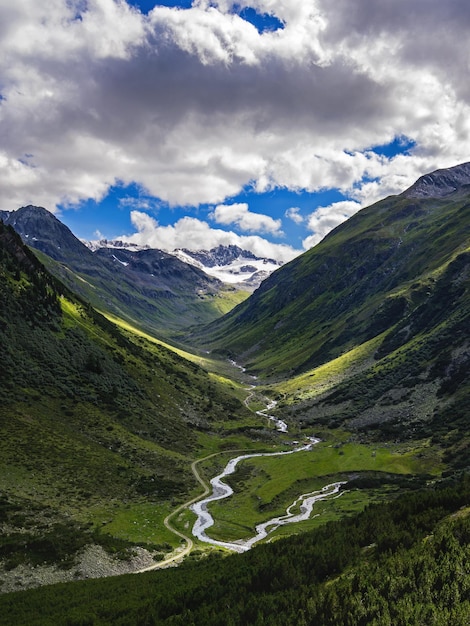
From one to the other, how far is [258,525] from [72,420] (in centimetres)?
4676

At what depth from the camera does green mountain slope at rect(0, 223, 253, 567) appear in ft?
210

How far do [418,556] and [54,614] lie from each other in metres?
28.2

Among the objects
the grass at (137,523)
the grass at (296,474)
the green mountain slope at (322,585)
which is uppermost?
the green mountain slope at (322,585)

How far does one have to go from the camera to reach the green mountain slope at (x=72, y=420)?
2515 inches

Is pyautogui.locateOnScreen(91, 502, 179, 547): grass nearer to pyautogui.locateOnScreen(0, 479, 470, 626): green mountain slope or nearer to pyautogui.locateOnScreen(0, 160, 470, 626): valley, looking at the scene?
pyautogui.locateOnScreen(0, 160, 470, 626): valley

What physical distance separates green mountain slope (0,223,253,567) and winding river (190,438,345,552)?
652 cm

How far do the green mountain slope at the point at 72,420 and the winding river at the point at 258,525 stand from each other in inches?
257

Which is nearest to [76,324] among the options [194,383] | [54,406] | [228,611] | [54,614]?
[54,406]

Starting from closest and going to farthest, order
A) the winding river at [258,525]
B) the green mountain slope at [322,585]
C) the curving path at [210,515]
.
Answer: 1. the green mountain slope at [322,585]
2. the curving path at [210,515]
3. the winding river at [258,525]

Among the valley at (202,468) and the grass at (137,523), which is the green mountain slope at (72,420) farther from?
the grass at (137,523)

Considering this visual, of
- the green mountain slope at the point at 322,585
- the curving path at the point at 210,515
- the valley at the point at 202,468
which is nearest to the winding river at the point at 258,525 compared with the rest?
the curving path at the point at 210,515

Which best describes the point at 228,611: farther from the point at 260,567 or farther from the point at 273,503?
the point at 273,503

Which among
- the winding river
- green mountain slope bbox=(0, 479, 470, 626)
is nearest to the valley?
green mountain slope bbox=(0, 479, 470, 626)

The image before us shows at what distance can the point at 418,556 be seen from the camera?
84.8 ft
